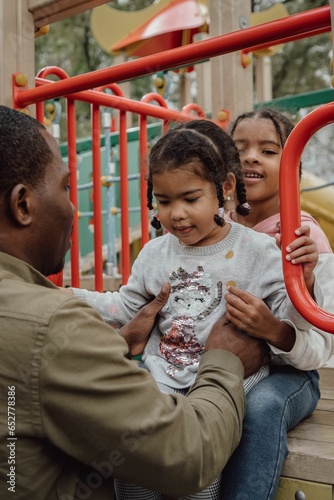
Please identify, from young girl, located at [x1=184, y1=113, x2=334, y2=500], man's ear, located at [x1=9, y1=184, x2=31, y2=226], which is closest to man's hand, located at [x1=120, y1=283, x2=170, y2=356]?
young girl, located at [x1=184, y1=113, x2=334, y2=500]

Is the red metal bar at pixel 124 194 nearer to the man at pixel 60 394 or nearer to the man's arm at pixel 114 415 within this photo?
the man at pixel 60 394

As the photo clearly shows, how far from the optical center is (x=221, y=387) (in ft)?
4.34

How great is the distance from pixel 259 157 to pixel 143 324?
0.77 metres

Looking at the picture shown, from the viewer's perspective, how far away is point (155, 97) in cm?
349

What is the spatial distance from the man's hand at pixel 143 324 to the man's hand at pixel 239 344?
206 millimetres

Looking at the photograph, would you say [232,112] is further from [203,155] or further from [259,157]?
[203,155]

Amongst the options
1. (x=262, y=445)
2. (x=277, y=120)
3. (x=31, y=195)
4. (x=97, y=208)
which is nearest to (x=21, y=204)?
(x=31, y=195)

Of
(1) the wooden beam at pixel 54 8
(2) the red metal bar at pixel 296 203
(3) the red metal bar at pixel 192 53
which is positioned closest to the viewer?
(2) the red metal bar at pixel 296 203

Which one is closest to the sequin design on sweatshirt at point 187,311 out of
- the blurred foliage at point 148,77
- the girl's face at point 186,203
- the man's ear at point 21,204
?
the girl's face at point 186,203

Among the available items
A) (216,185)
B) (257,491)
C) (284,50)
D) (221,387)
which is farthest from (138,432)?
(284,50)

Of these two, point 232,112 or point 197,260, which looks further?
point 232,112

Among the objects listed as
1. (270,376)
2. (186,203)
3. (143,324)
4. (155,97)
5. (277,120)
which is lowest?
(270,376)

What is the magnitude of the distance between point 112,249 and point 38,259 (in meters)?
3.28

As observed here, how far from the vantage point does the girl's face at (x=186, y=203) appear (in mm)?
1720
